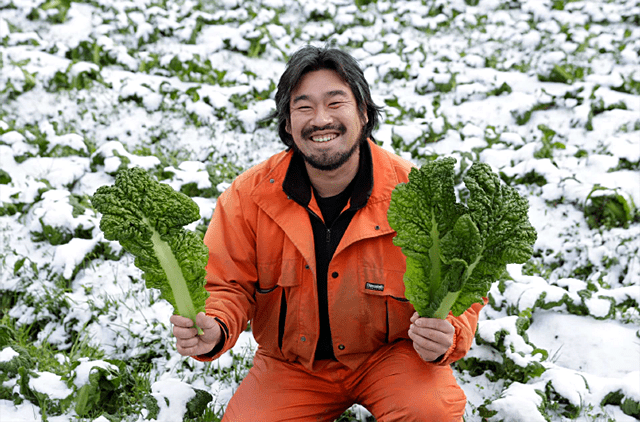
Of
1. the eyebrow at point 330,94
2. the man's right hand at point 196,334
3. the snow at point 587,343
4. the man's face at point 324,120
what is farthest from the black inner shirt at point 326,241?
the snow at point 587,343

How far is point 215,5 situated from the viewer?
29.9 ft

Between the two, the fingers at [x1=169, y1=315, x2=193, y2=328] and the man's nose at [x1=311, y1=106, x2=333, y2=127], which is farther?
the man's nose at [x1=311, y1=106, x2=333, y2=127]

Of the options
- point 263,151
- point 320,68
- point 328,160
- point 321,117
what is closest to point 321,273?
point 328,160

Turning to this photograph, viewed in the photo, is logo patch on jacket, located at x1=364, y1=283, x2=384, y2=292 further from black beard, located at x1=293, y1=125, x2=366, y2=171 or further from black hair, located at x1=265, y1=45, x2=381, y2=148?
black hair, located at x1=265, y1=45, x2=381, y2=148

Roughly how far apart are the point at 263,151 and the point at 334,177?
3.22m

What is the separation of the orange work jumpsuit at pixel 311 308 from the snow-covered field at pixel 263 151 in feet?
1.51

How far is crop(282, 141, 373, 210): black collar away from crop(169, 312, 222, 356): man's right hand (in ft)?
2.64

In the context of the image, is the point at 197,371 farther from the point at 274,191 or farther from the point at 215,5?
the point at 215,5

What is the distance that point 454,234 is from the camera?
6.19ft

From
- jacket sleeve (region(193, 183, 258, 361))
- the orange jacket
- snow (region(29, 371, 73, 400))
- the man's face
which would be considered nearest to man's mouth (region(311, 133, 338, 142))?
the man's face

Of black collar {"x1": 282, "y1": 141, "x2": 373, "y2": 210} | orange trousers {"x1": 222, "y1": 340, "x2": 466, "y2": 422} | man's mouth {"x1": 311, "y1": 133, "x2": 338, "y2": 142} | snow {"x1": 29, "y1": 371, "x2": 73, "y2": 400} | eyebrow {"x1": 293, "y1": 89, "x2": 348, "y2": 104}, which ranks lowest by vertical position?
snow {"x1": 29, "y1": 371, "x2": 73, "y2": 400}

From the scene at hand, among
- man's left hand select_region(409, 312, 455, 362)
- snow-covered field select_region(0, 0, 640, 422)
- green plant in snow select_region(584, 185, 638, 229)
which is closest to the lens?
man's left hand select_region(409, 312, 455, 362)

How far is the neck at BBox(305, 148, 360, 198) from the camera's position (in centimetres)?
283

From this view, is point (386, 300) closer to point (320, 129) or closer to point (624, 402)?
point (320, 129)
